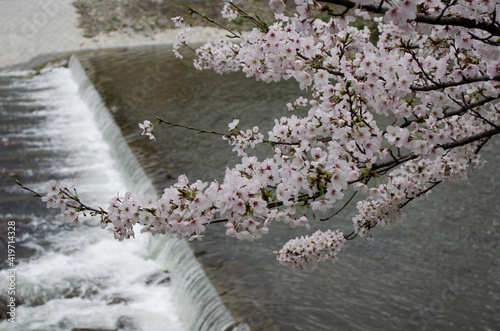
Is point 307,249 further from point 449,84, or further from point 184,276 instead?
point 184,276

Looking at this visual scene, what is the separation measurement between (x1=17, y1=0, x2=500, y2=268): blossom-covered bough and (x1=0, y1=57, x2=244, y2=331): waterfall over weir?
Result: 6.81 ft

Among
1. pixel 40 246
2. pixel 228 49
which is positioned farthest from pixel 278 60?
pixel 40 246

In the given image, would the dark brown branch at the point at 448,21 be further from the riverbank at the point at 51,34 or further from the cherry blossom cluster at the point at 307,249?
the riverbank at the point at 51,34

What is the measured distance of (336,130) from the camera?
9.41ft

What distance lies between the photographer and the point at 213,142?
8.98 metres

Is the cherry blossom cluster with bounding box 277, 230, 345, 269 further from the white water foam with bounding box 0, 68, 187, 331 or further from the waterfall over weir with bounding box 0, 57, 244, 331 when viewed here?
the white water foam with bounding box 0, 68, 187, 331

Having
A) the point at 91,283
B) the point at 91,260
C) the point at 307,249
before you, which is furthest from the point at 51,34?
the point at 307,249

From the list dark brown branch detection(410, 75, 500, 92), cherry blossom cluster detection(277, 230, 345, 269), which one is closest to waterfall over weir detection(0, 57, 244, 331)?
cherry blossom cluster detection(277, 230, 345, 269)

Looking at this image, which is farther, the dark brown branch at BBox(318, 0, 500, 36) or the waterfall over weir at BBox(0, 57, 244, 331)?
the waterfall over weir at BBox(0, 57, 244, 331)

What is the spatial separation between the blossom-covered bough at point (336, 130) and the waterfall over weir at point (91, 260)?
208 cm

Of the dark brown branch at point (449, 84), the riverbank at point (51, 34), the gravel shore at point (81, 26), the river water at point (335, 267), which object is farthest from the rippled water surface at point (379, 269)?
the gravel shore at point (81, 26)

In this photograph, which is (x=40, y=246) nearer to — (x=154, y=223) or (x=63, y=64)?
(x=154, y=223)

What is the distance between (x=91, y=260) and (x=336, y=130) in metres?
4.38

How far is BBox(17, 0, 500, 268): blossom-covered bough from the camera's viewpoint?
2434 mm
